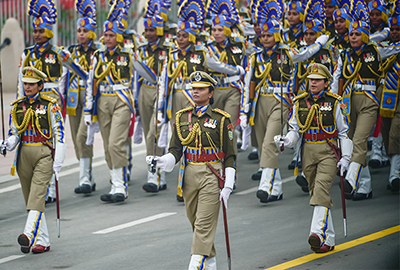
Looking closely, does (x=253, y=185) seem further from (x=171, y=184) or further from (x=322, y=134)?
(x=322, y=134)

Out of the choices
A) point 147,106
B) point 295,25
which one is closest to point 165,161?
point 147,106

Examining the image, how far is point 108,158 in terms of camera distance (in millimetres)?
12031

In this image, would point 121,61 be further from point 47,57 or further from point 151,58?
point 151,58

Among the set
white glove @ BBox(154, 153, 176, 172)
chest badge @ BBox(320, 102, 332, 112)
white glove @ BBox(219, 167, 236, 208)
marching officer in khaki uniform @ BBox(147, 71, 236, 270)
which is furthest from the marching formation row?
white glove @ BBox(219, 167, 236, 208)

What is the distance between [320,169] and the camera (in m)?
9.09

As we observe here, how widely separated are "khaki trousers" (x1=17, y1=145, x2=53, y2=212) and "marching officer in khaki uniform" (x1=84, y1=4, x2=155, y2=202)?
7.78 ft

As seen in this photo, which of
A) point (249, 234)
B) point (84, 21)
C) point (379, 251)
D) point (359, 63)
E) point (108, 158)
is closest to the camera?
point (379, 251)

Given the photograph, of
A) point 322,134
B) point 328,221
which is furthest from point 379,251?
point 322,134

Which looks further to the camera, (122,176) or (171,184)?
(171,184)

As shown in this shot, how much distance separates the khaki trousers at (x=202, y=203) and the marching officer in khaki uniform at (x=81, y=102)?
477cm

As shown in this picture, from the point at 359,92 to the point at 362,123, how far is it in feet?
1.52

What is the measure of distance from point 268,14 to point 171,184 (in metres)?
3.33

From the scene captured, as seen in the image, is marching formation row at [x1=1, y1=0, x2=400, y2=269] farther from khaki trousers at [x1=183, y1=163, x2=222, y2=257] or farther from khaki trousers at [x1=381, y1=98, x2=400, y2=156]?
khaki trousers at [x1=183, y1=163, x2=222, y2=257]

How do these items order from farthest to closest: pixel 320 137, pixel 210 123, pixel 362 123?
pixel 362 123 < pixel 320 137 < pixel 210 123
